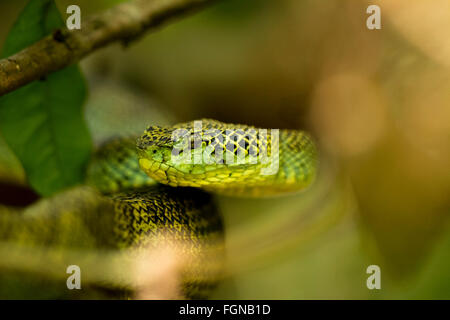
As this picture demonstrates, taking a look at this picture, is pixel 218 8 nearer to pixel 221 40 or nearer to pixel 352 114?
pixel 221 40

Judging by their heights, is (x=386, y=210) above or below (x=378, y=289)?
above

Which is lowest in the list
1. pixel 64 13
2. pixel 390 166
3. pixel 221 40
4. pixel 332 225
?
pixel 332 225

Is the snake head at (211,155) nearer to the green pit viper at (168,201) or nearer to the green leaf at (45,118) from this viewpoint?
the green pit viper at (168,201)

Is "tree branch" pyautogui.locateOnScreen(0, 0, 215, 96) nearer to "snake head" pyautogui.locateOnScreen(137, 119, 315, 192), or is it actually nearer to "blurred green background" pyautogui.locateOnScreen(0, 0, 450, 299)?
"blurred green background" pyautogui.locateOnScreen(0, 0, 450, 299)

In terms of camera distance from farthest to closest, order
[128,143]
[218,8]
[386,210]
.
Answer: [218,8], [386,210], [128,143]

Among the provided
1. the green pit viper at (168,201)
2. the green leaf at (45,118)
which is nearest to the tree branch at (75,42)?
the green leaf at (45,118)

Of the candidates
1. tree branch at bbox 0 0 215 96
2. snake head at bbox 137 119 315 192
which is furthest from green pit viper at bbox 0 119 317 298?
tree branch at bbox 0 0 215 96

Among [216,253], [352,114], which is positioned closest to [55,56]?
[216,253]
